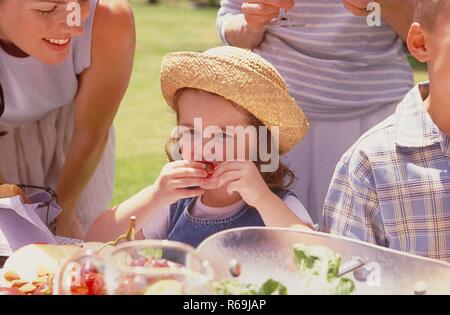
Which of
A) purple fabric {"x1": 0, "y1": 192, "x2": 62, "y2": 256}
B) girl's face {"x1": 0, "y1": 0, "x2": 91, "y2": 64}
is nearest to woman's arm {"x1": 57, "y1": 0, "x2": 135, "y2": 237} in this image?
girl's face {"x1": 0, "y1": 0, "x2": 91, "y2": 64}

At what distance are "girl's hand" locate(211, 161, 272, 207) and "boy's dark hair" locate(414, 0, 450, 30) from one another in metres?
0.54

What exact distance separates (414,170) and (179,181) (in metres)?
0.56

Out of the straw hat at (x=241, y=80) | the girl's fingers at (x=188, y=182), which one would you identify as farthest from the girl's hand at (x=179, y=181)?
the straw hat at (x=241, y=80)

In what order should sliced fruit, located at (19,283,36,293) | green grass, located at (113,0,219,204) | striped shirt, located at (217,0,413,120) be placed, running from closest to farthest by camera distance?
1. sliced fruit, located at (19,283,36,293)
2. striped shirt, located at (217,0,413,120)
3. green grass, located at (113,0,219,204)

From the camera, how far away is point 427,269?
1.41m

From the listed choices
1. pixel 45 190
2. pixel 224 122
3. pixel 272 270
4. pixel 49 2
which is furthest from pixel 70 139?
pixel 272 270

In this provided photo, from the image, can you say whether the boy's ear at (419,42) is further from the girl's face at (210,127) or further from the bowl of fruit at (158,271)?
the bowl of fruit at (158,271)

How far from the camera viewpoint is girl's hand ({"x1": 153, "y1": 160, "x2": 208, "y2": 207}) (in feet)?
6.64

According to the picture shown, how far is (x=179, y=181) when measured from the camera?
2.04m

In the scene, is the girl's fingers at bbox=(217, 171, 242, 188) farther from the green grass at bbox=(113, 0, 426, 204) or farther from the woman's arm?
the woman's arm

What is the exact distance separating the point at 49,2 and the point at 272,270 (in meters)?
1.17

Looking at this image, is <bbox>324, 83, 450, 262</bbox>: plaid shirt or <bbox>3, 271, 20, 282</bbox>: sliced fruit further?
<bbox>324, 83, 450, 262</bbox>: plaid shirt
